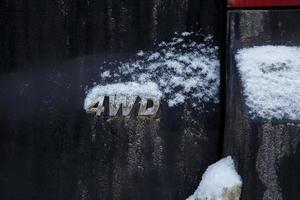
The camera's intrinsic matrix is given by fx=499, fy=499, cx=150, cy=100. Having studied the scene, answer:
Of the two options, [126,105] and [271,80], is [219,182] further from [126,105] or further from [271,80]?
[126,105]

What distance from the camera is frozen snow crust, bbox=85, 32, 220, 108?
268 centimetres

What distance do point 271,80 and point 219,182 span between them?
534 mm

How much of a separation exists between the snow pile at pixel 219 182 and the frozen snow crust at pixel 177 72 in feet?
1.22

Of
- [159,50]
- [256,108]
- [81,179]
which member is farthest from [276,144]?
[81,179]

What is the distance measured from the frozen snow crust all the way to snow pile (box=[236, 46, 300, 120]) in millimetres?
276

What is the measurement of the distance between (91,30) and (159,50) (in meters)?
0.41

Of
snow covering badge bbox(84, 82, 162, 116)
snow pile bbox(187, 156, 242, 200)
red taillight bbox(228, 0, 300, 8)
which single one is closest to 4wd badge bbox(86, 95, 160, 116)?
snow covering badge bbox(84, 82, 162, 116)

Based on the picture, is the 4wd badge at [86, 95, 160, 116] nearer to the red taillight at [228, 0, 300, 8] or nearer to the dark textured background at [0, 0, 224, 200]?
the dark textured background at [0, 0, 224, 200]

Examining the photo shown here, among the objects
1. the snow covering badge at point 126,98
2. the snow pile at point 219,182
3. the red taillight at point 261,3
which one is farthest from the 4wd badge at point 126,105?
the red taillight at point 261,3

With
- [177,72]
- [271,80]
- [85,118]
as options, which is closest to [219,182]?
[271,80]

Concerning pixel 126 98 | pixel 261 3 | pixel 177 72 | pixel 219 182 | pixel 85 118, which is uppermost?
pixel 261 3

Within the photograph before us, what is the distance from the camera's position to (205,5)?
2.70 meters

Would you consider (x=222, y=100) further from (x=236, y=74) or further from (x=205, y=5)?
(x=205, y=5)

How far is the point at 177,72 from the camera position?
271 cm
